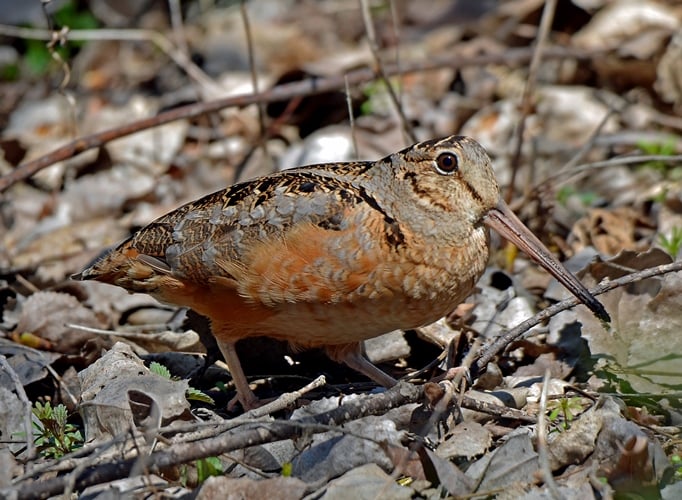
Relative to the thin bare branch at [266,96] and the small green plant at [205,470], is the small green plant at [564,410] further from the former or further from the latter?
the thin bare branch at [266,96]

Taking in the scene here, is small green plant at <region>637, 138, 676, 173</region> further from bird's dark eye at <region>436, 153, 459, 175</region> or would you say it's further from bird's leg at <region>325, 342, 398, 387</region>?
bird's leg at <region>325, 342, 398, 387</region>

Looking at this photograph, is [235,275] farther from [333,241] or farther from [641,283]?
[641,283]

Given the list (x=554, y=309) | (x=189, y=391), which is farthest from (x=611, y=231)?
(x=189, y=391)

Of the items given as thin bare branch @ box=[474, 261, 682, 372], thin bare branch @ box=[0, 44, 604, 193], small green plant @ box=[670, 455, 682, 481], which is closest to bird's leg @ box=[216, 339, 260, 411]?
thin bare branch @ box=[474, 261, 682, 372]

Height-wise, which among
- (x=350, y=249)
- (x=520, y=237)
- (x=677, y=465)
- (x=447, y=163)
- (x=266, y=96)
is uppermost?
(x=266, y=96)

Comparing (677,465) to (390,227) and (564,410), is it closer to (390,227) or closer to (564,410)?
(564,410)

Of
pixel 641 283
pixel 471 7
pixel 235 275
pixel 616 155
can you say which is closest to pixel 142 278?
pixel 235 275
